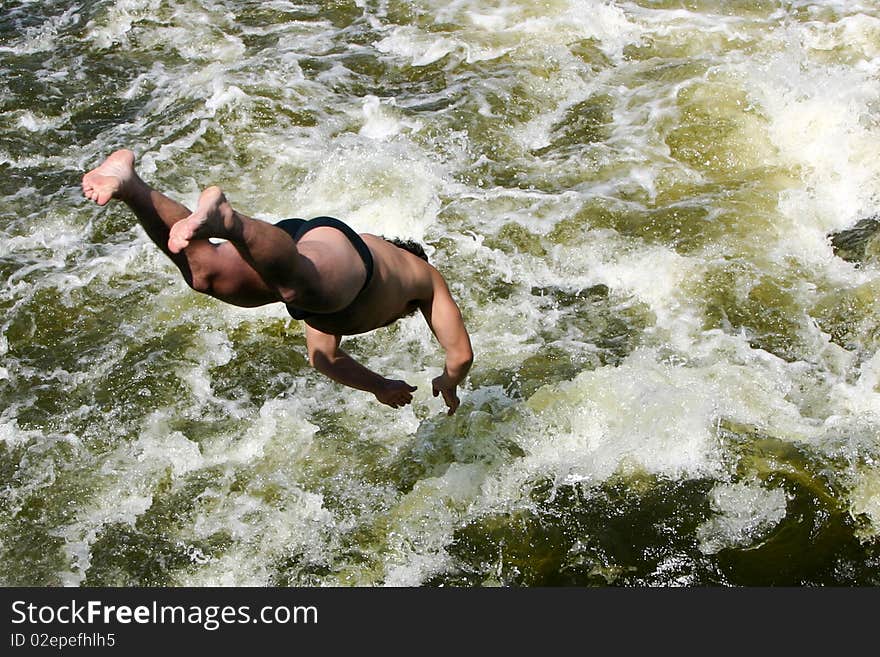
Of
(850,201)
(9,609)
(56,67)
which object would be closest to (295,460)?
(9,609)

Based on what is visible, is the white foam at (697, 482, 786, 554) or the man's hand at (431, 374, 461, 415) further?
the white foam at (697, 482, 786, 554)

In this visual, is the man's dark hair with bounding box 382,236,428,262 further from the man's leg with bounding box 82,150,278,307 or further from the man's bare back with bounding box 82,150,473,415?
the man's leg with bounding box 82,150,278,307

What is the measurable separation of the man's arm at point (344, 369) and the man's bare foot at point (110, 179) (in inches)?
59.1

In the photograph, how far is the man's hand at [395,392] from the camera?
476 centimetres

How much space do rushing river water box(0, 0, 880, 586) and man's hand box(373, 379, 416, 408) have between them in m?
0.80

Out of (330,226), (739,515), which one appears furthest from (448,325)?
(739,515)

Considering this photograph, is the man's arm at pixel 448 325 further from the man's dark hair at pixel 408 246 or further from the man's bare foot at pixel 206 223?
the man's bare foot at pixel 206 223

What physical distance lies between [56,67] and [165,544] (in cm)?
629

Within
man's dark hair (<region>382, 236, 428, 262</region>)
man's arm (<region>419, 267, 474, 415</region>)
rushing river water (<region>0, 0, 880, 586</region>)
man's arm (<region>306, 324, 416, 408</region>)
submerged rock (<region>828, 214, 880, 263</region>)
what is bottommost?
rushing river water (<region>0, 0, 880, 586</region>)

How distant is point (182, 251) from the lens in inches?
144

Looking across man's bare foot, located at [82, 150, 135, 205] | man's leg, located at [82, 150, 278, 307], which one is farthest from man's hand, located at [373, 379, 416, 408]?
man's bare foot, located at [82, 150, 135, 205]

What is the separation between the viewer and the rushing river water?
5.20m

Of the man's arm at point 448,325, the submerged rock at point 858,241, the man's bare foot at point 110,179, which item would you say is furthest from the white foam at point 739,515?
the man's bare foot at point 110,179

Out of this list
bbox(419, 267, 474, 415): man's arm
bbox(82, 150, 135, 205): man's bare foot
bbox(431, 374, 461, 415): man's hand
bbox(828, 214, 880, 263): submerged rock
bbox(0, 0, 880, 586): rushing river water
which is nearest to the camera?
bbox(82, 150, 135, 205): man's bare foot
